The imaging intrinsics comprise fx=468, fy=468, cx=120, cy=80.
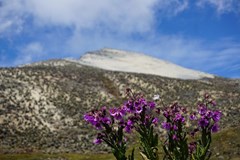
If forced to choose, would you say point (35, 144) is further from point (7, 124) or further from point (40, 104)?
point (40, 104)

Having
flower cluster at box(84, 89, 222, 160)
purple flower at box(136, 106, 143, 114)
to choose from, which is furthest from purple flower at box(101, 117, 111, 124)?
purple flower at box(136, 106, 143, 114)

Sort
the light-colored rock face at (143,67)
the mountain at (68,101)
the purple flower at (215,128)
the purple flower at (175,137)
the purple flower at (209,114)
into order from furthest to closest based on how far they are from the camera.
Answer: the light-colored rock face at (143,67)
the mountain at (68,101)
the purple flower at (175,137)
the purple flower at (215,128)
the purple flower at (209,114)

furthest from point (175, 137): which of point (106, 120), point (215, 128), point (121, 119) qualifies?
point (106, 120)

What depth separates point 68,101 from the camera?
10931 cm

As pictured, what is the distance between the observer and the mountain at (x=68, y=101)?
8500 centimetres

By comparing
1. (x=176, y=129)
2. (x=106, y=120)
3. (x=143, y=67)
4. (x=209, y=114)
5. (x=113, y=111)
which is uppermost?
(x=143, y=67)

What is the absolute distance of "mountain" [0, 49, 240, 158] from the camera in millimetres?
85000

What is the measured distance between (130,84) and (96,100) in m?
14.7

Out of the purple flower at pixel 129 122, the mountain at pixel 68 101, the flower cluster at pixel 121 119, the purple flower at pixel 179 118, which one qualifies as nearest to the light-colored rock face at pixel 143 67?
the mountain at pixel 68 101

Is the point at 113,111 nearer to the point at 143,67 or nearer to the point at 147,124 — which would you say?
the point at 147,124

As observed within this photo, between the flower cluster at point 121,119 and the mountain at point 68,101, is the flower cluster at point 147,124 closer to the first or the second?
the flower cluster at point 121,119

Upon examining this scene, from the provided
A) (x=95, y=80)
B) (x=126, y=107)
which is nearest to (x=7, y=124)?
(x=95, y=80)

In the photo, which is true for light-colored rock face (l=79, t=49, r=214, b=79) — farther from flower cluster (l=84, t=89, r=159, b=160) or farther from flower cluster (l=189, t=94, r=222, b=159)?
flower cluster (l=84, t=89, r=159, b=160)

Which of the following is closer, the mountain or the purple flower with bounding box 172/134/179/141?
the purple flower with bounding box 172/134/179/141
